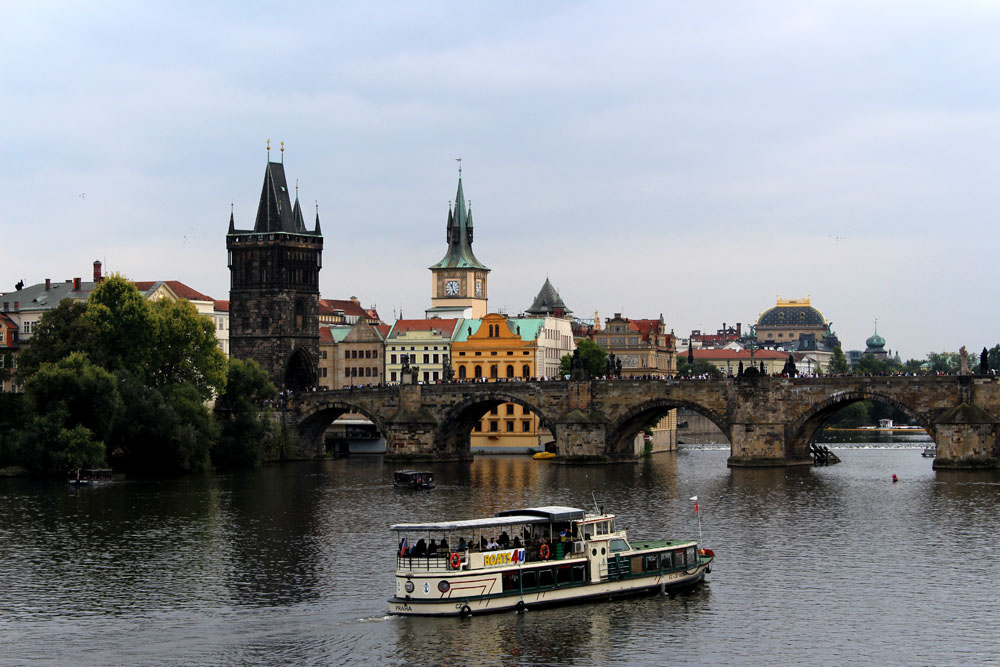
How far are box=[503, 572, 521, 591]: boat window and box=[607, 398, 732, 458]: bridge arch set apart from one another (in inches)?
2583

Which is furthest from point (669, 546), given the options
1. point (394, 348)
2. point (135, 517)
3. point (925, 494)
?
point (394, 348)

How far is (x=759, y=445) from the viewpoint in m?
115

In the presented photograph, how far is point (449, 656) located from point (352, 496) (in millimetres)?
48342

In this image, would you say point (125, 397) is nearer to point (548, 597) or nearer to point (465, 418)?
point (465, 418)

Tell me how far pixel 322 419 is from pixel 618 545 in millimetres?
84513

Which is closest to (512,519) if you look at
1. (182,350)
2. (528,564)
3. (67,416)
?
(528,564)

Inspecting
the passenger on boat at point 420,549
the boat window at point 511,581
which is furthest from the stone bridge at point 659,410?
the passenger on boat at point 420,549

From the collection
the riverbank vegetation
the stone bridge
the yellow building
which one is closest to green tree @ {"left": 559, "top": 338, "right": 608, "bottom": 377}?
the yellow building

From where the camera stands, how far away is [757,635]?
4962 centimetres

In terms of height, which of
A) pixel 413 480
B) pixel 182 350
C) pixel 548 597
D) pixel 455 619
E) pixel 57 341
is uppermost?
pixel 57 341

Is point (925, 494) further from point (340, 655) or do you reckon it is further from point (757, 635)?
point (340, 655)

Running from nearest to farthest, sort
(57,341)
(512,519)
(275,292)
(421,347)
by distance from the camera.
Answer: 1. (512,519)
2. (57,341)
3. (275,292)
4. (421,347)

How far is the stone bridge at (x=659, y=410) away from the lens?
352 ft

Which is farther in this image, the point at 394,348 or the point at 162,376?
the point at 394,348
